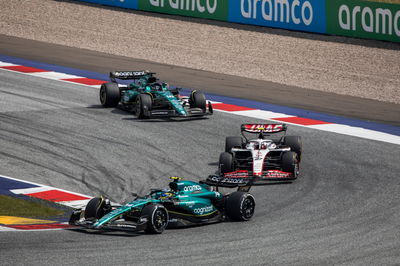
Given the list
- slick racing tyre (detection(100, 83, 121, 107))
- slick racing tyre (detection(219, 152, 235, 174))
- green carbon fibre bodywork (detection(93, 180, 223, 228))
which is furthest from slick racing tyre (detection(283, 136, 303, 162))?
slick racing tyre (detection(100, 83, 121, 107))

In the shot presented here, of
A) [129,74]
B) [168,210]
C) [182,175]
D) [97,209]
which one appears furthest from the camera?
[129,74]

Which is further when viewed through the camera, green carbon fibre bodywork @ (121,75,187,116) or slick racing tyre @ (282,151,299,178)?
green carbon fibre bodywork @ (121,75,187,116)

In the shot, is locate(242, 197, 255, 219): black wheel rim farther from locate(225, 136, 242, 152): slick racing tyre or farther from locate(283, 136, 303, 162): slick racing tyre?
locate(283, 136, 303, 162): slick racing tyre

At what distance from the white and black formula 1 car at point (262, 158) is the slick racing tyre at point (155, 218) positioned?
405 centimetres

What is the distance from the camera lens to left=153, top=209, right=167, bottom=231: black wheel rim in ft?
49.1

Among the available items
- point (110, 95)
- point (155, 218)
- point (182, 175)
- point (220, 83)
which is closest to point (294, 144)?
point (182, 175)

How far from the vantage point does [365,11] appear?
1259 inches

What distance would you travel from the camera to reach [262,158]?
62.7ft

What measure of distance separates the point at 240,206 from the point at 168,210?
A: 4.37ft

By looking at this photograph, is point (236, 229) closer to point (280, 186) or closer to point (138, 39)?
point (280, 186)

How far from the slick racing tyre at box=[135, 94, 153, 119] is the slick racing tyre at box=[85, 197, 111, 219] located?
899cm

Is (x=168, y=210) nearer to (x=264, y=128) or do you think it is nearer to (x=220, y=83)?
(x=264, y=128)

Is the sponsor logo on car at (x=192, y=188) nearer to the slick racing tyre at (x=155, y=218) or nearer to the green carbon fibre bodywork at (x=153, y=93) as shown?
the slick racing tyre at (x=155, y=218)

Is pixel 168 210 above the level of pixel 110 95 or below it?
below
